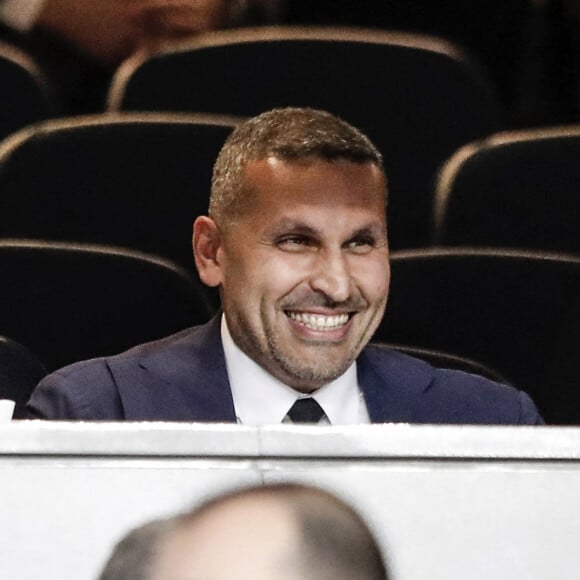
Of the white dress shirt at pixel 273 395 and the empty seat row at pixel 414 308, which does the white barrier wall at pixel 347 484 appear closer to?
the white dress shirt at pixel 273 395

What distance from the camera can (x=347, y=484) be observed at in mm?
519

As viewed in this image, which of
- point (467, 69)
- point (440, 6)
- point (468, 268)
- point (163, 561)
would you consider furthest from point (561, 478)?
point (440, 6)

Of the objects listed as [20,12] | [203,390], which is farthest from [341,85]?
[203,390]

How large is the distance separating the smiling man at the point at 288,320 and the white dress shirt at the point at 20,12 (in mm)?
881

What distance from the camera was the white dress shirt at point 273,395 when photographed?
88 cm

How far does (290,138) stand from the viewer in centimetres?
90

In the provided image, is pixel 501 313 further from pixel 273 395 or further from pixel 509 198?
pixel 273 395

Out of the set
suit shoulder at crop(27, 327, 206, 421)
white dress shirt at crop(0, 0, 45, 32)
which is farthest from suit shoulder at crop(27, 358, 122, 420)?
white dress shirt at crop(0, 0, 45, 32)

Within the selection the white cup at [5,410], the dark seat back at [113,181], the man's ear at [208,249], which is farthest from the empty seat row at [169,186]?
the white cup at [5,410]

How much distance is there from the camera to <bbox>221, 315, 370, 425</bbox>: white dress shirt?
0.88m

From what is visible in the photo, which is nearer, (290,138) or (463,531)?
→ (463,531)

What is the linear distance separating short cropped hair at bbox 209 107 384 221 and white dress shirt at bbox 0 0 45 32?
0.88 meters

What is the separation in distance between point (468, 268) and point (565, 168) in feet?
0.90

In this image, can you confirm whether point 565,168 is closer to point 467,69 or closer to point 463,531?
point 467,69
